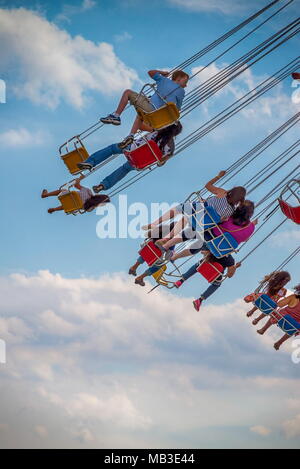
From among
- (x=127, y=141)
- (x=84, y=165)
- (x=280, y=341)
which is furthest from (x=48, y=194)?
(x=280, y=341)

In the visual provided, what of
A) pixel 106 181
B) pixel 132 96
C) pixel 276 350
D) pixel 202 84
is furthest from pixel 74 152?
pixel 276 350

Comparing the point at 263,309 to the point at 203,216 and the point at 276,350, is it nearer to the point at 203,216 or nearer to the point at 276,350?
the point at 276,350

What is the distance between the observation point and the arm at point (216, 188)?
11.4 metres

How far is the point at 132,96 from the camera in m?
11.2

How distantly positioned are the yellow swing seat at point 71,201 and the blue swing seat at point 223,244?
2.29 meters

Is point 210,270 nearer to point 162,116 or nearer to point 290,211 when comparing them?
point 290,211

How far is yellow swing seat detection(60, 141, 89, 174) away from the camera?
40.1 ft

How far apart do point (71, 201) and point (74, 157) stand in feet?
2.49

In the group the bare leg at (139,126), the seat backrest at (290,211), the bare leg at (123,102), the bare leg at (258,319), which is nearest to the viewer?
the seat backrest at (290,211)

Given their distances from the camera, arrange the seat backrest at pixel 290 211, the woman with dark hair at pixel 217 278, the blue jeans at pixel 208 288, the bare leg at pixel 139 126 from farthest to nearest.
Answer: the blue jeans at pixel 208 288
the woman with dark hair at pixel 217 278
the bare leg at pixel 139 126
the seat backrest at pixel 290 211

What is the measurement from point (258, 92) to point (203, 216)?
9.43 feet

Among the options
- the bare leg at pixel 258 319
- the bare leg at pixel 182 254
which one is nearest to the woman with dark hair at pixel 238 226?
the bare leg at pixel 182 254

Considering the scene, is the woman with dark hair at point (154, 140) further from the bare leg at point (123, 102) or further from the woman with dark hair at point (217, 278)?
the woman with dark hair at point (217, 278)

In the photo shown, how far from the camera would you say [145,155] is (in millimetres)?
11508
